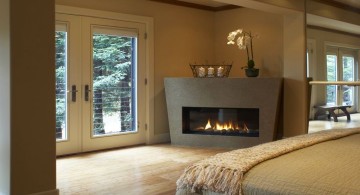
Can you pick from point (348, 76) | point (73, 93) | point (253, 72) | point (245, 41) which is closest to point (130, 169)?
point (73, 93)

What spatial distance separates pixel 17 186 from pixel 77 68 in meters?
2.69

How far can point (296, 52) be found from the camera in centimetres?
580

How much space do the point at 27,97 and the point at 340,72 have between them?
517 centimetres

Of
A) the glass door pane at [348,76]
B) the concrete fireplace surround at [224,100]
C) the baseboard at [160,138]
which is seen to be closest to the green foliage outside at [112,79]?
the baseboard at [160,138]

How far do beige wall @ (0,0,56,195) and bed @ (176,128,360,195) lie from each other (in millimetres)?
1577

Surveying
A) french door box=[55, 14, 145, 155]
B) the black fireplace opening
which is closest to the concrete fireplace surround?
the black fireplace opening

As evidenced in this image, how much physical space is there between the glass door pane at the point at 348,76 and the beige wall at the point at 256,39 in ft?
3.46

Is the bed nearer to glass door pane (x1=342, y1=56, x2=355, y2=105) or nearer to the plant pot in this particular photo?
the plant pot

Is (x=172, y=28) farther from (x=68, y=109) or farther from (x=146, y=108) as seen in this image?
(x=68, y=109)

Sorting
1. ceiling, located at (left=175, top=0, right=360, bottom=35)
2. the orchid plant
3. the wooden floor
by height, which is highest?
ceiling, located at (left=175, top=0, right=360, bottom=35)

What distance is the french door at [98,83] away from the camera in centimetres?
514

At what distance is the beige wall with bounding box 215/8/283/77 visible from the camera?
20.3 feet

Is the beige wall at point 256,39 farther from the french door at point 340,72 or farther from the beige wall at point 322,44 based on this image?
the french door at point 340,72

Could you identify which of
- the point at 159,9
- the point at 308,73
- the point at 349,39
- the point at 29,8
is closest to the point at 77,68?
the point at 159,9
